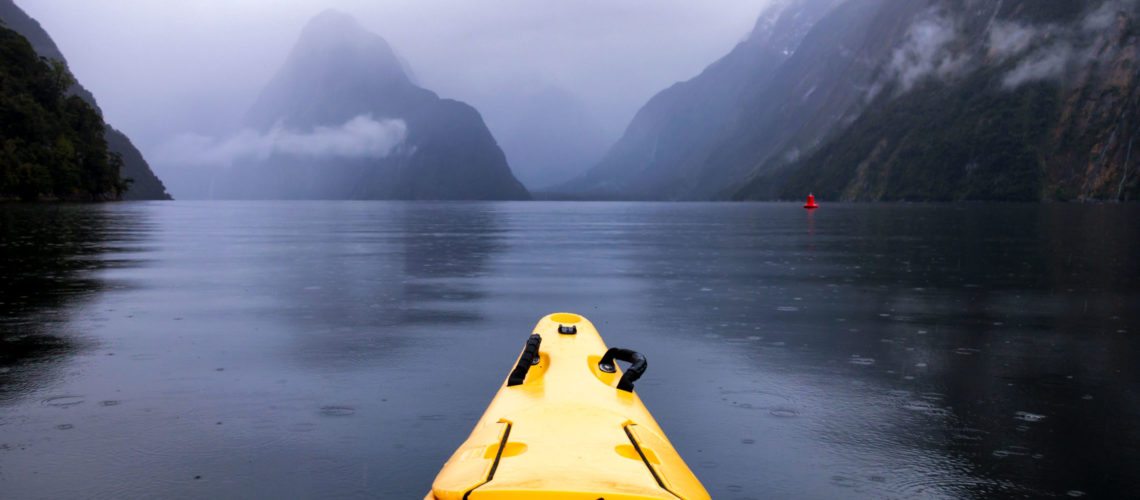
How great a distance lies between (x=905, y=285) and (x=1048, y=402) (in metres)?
11.4

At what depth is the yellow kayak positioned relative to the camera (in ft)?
13.6

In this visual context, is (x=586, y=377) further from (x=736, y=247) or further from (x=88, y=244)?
(x=88, y=244)

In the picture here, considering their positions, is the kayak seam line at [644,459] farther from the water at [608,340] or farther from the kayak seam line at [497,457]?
the water at [608,340]

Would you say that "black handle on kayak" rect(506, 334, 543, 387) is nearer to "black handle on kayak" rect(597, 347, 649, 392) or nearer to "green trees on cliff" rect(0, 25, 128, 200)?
"black handle on kayak" rect(597, 347, 649, 392)

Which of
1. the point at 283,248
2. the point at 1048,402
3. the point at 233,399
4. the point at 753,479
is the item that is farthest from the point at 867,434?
the point at 283,248

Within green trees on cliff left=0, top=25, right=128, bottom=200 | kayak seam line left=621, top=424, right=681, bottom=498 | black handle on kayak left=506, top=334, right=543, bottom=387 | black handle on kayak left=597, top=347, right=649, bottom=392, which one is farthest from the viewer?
green trees on cliff left=0, top=25, right=128, bottom=200

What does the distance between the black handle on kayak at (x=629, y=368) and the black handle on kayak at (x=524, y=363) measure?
1.98 ft

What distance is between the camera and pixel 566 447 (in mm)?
4781

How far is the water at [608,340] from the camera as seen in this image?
665 cm

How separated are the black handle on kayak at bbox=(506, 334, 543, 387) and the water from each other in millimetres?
928

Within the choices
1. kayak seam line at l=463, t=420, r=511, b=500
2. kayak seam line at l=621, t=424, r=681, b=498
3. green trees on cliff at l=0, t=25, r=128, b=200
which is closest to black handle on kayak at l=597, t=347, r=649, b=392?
kayak seam line at l=621, t=424, r=681, b=498

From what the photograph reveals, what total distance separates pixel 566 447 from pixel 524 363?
7.45 feet

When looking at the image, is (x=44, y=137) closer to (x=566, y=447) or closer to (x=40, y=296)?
(x=40, y=296)

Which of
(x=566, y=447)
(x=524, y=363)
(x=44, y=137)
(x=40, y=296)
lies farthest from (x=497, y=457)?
(x=44, y=137)
